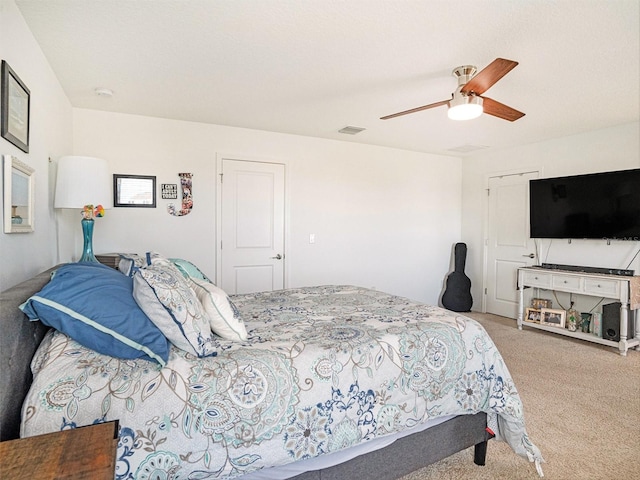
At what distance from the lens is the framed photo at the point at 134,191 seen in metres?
3.68

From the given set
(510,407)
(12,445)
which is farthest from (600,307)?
(12,445)

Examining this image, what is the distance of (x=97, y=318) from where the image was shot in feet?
4.19

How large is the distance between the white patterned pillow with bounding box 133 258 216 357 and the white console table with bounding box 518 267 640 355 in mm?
4179

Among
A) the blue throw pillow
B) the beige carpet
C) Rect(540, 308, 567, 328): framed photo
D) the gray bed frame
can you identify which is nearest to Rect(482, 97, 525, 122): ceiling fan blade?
the gray bed frame

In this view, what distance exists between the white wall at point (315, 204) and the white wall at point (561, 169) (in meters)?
0.29

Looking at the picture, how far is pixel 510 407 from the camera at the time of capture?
72.1 inches

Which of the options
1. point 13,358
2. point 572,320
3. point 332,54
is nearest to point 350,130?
point 332,54

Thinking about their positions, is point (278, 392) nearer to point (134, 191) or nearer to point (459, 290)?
point (134, 191)

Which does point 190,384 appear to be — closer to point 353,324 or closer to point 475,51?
point 353,324

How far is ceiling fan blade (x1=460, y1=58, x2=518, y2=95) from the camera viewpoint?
2.06 m

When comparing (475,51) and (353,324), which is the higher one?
(475,51)

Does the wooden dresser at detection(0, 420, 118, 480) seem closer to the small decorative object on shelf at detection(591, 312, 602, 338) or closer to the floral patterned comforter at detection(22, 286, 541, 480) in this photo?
the floral patterned comforter at detection(22, 286, 541, 480)

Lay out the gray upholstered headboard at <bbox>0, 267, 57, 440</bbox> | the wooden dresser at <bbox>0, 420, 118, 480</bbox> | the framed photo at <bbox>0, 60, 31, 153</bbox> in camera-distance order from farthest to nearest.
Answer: the framed photo at <bbox>0, 60, 31, 153</bbox> < the gray upholstered headboard at <bbox>0, 267, 57, 440</bbox> < the wooden dresser at <bbox>0, 420, 118, 480</bbox>

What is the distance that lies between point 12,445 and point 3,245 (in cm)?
120
